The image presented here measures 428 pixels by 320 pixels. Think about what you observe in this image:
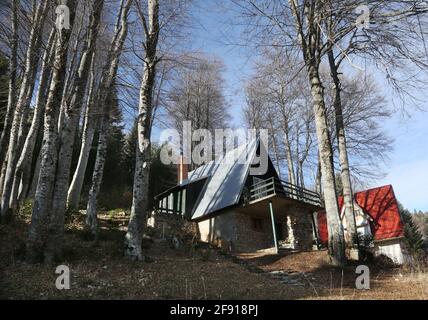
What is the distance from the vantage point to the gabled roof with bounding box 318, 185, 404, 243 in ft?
75.4

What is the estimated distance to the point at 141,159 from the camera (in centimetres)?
1105

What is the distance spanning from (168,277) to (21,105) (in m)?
7.84

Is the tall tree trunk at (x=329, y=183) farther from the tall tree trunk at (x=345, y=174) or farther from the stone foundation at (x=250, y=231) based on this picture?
the stone foundation at (x=250, y=231)

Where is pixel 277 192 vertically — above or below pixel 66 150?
above

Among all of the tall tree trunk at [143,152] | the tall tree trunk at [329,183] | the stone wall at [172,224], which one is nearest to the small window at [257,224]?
the stone wall at [172,224]

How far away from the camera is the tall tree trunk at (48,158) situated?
890 centimetres

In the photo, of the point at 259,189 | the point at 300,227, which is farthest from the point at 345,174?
the point at 259,189

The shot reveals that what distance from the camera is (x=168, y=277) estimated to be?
916 cm

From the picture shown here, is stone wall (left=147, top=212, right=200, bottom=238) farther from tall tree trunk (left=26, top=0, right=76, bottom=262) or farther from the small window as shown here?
tall tree trunk (left=26, top=0, right=76, bottom=262)

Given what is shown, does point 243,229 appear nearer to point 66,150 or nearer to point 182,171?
point 182,171

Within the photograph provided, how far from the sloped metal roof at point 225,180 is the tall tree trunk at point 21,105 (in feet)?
35.2

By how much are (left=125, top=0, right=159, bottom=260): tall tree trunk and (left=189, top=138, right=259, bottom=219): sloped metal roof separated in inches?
374
